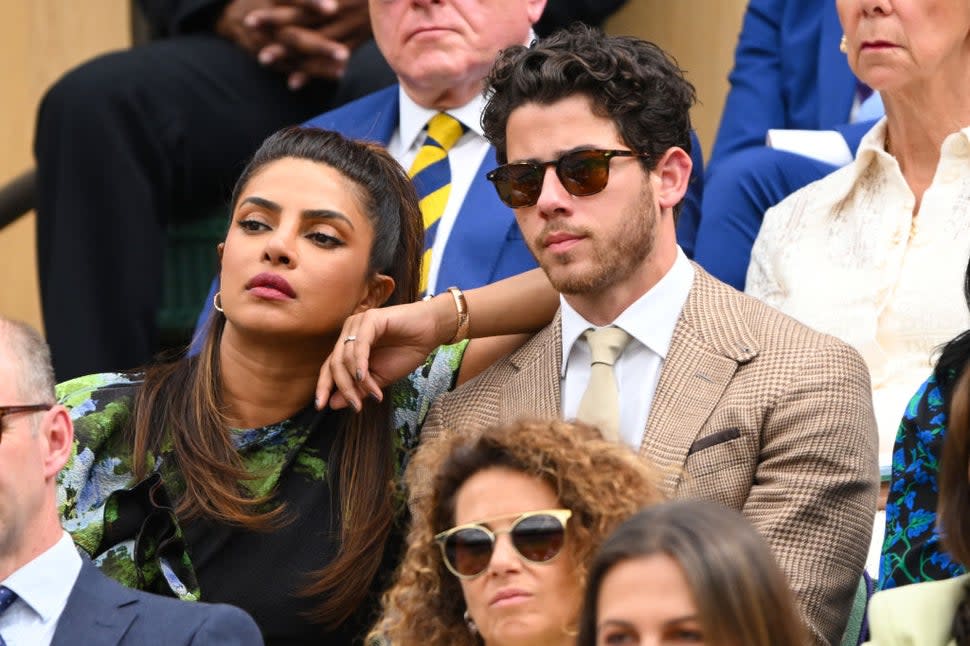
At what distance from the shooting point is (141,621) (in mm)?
3107

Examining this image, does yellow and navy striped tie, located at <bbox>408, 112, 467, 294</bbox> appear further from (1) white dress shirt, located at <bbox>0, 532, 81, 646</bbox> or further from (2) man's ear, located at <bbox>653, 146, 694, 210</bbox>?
(1) white dress shirt, located at <bbox>0, 532, 81, 646</bbox>

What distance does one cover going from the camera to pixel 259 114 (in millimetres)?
5582

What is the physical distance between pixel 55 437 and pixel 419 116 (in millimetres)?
1642

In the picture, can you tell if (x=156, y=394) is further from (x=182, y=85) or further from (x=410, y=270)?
(x=182, y=85)

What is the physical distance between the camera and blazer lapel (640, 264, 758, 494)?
11.4 feet

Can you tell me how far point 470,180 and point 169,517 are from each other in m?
1.24

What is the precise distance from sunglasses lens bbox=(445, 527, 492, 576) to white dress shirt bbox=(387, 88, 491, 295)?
1.43m

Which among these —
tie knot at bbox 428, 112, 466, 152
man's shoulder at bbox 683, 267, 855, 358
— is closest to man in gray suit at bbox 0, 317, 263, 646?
man's shoulder at bbox 683, 267, 855, 358

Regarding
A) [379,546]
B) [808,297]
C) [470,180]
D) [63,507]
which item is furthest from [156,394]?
[808,297]

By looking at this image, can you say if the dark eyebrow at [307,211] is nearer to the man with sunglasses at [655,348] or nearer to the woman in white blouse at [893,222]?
the man with sunglasses at [655,348]

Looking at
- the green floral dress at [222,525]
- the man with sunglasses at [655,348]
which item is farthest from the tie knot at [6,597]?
the man with sunglasses at [655,348]

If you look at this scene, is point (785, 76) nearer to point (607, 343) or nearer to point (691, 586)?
point (607, 343)

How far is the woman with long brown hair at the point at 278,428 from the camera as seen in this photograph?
3648 millimetres

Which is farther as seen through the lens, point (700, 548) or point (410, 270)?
point (410, 270)
